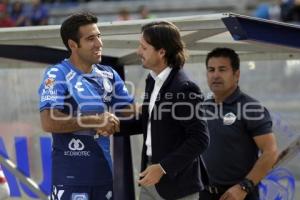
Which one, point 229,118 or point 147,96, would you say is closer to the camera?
point 147,96

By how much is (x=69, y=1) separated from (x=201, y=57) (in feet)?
42.8

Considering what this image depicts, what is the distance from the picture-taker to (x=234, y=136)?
4195mm

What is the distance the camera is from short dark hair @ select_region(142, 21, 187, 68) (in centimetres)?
360

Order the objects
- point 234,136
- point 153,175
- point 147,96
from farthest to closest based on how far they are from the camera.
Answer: point 234,136 → point 147,96 → point 153,175

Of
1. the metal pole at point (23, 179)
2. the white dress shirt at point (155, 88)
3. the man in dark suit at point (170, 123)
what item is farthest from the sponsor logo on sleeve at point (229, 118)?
the metal pole at point (23, 179)

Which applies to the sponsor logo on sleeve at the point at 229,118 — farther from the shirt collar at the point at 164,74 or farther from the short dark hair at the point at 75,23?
the short dark hair at the point at 75,23

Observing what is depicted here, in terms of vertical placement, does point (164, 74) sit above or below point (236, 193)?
above

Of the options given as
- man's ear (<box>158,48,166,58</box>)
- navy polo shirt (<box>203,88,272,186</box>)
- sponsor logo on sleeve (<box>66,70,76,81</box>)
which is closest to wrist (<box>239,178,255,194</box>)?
navy polo shirt (<box>203,88,272,186</box>)

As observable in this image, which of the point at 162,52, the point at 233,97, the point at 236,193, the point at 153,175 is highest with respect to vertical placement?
the point at 162,52

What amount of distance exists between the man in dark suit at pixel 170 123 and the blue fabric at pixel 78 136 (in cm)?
37

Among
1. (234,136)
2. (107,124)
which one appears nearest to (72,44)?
(107,124)

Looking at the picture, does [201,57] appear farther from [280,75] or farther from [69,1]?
[69,1]

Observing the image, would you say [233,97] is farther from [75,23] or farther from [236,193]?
[75,23]

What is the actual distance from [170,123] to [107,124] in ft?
1.38
